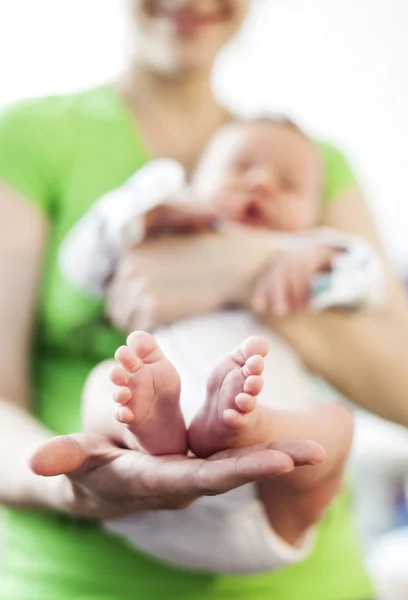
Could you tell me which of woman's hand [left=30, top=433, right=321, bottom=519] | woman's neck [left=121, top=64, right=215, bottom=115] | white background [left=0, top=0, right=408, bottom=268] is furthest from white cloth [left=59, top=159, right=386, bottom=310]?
white background [left=0, top=0, right=408, bottom=268]

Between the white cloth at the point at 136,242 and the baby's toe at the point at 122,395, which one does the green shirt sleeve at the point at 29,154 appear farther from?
the baby's toe at the point at 122,395

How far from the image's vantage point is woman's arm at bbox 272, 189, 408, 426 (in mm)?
593

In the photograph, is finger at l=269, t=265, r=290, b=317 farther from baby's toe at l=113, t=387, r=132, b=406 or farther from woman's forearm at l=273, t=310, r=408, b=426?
baby's toe at l=113, t=387, r=132, b=406

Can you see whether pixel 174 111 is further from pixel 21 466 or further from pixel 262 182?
pixel 21 466

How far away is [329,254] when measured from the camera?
61 centimetres

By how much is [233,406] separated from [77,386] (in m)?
0.25

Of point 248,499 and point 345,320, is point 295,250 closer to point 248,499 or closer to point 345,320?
point 345,320

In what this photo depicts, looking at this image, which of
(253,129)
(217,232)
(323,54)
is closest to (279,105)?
(323,54)

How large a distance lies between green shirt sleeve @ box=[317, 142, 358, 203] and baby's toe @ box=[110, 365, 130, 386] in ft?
1.29

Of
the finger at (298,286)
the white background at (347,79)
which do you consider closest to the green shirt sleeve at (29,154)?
the finger at (298,286)

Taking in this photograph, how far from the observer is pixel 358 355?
0.60 meters

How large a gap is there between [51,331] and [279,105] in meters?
0.89

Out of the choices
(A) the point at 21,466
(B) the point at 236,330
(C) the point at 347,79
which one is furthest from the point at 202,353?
(C) the point at 347,79

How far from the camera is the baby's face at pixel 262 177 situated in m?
0.65
